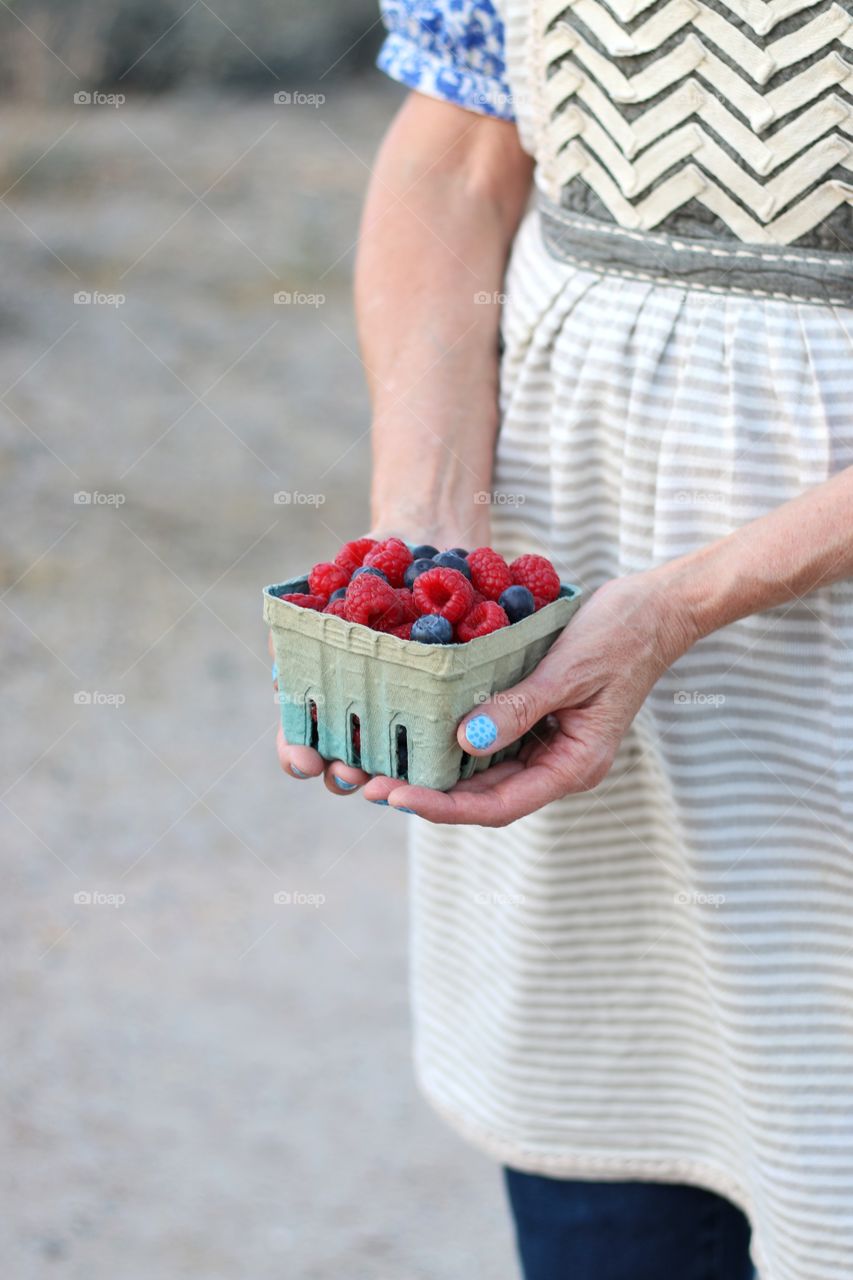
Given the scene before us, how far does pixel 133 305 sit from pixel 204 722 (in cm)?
253

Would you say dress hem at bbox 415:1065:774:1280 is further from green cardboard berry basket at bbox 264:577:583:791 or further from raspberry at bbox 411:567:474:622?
raspberry at bbox 411:567:474:622

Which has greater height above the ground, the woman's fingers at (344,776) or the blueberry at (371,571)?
the blueberry at (371,571)

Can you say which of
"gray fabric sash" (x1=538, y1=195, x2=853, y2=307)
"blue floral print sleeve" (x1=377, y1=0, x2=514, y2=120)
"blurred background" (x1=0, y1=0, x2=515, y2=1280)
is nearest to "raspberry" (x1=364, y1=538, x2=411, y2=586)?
"gray fabric sash" (x1=538, y1=195, x2=853, y2=307)

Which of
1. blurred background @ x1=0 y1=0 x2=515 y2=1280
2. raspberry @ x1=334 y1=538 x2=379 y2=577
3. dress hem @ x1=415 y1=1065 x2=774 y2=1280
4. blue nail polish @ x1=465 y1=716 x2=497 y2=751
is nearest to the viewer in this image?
blue nail polish @ x1=465 y1=716 x2=497 y2=751

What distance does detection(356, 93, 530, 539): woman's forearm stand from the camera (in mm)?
1101

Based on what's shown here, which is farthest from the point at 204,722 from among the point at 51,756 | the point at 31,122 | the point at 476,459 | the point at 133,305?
the point at 31,122

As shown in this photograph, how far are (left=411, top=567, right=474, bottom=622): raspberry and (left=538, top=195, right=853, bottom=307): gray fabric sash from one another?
0.25 m

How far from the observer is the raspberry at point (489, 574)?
3.12 feet

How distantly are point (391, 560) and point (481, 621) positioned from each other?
0.09 m

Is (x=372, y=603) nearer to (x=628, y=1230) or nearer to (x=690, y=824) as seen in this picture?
(x=690, y=824)

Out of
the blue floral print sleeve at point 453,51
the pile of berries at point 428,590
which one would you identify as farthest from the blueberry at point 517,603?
the blue floral print sleeve at point 453,51

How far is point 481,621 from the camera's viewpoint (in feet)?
2.99

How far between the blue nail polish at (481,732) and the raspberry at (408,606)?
9 centimetres

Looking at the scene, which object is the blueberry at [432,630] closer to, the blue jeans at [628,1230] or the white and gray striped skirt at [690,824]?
the white and gray striped skirt at [690,824]
